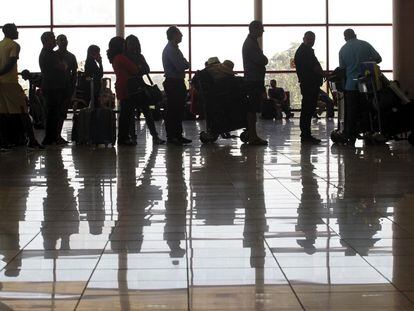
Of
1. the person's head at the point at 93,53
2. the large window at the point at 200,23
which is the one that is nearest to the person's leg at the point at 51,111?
the person's head at the point at 93,53

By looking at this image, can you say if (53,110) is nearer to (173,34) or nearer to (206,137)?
(173,34)

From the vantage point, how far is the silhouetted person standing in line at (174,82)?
12.4 m

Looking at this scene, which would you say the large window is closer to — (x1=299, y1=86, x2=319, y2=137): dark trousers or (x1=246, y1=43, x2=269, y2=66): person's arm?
(x1=299, y1=86, x2=319, y2=137): dark trousers

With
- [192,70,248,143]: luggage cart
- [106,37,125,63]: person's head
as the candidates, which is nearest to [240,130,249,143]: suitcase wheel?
[192,70,248,143]: luggage cart

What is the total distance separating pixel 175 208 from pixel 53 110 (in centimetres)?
666

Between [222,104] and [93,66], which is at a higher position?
[93,66]

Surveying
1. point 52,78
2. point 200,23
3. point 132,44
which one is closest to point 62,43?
point 52,78

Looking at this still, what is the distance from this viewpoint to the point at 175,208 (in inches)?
235

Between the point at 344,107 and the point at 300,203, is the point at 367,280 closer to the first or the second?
the point at 300,203

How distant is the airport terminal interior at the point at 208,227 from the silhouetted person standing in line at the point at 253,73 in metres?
0.46

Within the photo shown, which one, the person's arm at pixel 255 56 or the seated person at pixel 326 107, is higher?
the person's arm at pixel 255 56

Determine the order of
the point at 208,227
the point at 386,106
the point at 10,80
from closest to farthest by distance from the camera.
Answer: the point at 208,227 < the point at 10,80 < the point at 386,106

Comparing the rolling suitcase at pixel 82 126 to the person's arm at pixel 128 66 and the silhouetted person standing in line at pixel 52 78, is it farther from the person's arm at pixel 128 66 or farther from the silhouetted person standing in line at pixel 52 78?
the person's arm at pixel 128 66

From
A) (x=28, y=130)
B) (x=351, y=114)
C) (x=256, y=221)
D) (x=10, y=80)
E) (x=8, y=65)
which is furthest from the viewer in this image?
(x=351, y=114)
